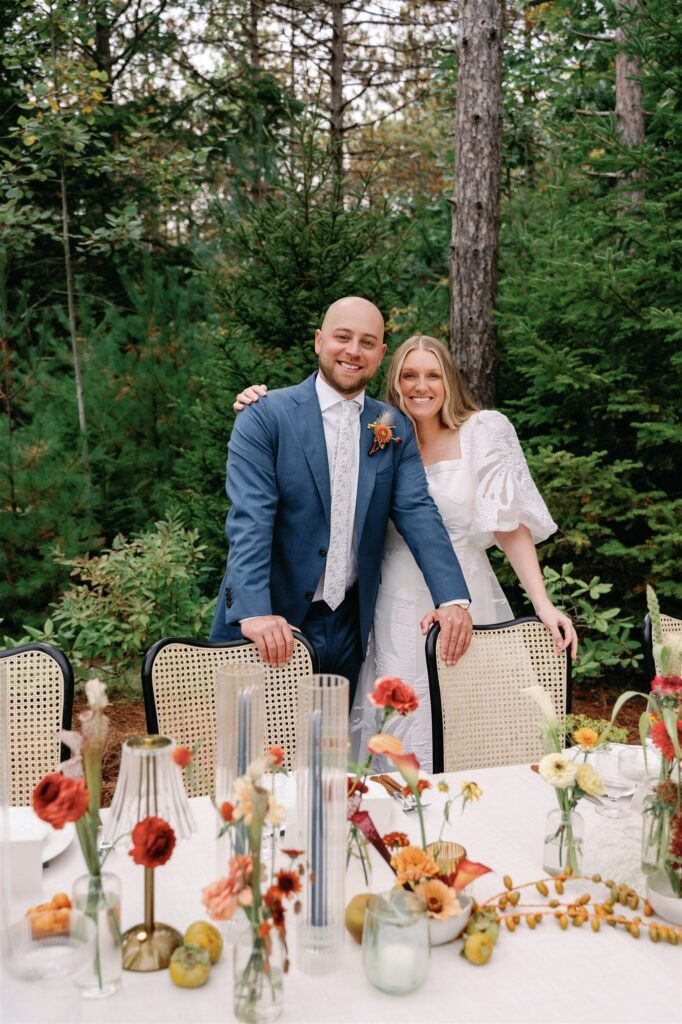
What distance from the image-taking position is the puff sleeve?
272cm

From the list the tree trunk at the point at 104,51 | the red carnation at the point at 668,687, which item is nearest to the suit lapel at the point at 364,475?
the red carnation at the point at 668,687

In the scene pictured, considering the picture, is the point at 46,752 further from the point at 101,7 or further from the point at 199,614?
the point at 101,7

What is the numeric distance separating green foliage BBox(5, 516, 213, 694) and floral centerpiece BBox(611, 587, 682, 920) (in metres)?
2.75

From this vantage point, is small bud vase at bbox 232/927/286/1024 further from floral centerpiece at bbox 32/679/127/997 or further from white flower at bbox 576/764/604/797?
white flower at bbox 576/764/604/797

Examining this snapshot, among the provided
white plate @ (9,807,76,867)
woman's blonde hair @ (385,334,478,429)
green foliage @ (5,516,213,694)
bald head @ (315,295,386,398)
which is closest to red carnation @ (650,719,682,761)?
white plate @ (9,807,76,867)

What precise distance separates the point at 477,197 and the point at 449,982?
12.4 ft

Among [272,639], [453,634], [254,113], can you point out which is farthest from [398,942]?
[254,113]

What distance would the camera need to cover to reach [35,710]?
81.6 inches

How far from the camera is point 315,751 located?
1.20 metres

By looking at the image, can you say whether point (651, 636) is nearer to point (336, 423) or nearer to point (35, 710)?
point (336, 423)

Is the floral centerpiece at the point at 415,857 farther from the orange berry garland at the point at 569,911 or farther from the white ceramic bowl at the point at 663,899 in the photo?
the white ceramic bowl at the point at 663,899

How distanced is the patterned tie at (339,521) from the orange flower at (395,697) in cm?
129

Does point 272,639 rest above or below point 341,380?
below

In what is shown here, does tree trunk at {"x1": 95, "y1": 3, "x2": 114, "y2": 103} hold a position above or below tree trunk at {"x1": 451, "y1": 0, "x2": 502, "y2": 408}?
above
